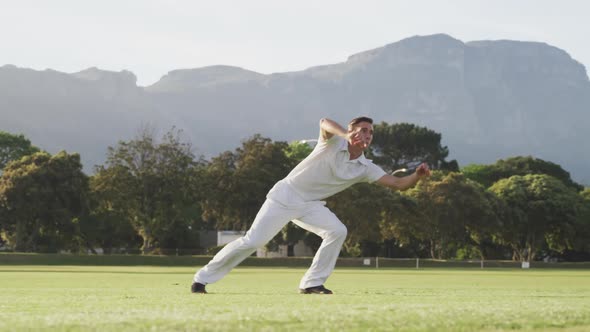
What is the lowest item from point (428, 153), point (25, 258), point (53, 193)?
point (25, 258)

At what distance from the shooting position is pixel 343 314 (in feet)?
21.5

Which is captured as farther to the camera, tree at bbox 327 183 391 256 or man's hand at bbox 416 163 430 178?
tree at bbox 327 183 391 256

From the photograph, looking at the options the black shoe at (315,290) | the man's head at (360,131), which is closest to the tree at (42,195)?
the black shoe at (315,290)

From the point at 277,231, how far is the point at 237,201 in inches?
2534

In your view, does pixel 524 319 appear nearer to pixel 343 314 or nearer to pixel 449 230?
pixel 343 314

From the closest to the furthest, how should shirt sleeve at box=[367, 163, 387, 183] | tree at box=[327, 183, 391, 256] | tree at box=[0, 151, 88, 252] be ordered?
1. shirt sleeve at box=[367, 163, 387, 183]
2. tree at box=[327, 183, 391, 256]
3. tree at box=[0, 151, 88, 252]

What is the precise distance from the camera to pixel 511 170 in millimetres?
114812

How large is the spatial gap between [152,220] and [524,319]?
72134mm

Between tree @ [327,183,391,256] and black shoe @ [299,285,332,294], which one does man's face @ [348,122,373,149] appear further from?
tree @ [327,183,391,256]

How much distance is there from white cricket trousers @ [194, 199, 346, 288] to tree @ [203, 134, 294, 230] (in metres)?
63.1

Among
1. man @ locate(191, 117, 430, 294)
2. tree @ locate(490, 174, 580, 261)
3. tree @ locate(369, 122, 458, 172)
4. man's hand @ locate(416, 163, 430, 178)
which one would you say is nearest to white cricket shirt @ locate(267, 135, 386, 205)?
man @ locate(191, 117, 430, 294)

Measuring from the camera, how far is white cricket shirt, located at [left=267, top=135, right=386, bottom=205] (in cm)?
1095

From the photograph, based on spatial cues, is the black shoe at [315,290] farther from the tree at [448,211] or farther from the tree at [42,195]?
the tree at [42,195]

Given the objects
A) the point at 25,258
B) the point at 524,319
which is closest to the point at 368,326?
the point at 524,319
